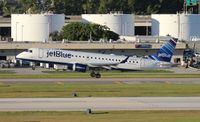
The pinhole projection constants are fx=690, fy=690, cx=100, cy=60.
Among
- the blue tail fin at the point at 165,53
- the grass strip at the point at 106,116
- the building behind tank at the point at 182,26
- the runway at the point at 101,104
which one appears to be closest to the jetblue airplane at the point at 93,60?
the blue tail fin at the point at 165,53

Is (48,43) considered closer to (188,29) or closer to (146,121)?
(188,29)

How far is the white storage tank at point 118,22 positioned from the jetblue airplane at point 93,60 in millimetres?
65839

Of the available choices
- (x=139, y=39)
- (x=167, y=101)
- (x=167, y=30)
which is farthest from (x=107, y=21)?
(x=167, y=101)

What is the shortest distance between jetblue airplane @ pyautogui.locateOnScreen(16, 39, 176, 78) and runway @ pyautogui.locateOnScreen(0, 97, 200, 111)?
33.0m

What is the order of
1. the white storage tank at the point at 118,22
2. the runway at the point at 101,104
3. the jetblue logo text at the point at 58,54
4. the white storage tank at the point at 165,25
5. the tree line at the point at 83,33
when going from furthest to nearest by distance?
the white storage tank at the point at 118,22
the white storage tank at the point at 165,25
the tree line at the point at 83,33
the jetblue logo text at the point at 58,54
the runway at the point at 101,104

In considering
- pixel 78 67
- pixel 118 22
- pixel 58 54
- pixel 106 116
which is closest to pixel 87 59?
pixel 78 67

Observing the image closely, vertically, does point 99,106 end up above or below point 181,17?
below

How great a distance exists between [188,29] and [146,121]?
11868 centimetres

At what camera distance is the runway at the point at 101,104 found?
4688 cm

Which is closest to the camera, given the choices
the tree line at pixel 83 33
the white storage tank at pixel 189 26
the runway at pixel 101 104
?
the runway at pixel 101 104

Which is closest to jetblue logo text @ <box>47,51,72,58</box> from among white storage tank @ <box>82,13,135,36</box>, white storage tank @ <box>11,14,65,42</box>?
white storage tank @ <box>11,14,65,42</box>

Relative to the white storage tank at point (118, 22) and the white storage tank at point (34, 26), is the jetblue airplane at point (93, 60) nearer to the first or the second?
the white storage tank at point (34, 26)

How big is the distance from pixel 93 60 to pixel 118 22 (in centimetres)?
7101

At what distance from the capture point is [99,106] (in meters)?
48.0
